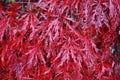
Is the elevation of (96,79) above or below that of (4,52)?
below

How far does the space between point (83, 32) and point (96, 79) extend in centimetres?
23

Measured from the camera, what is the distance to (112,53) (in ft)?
4.13

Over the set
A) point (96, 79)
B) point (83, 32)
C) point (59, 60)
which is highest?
point (83, 32)

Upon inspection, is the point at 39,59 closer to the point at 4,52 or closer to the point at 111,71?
the point at 4,52

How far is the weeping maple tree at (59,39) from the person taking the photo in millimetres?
1094

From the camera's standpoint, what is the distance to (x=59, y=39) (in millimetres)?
1126

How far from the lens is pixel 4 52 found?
1177mm

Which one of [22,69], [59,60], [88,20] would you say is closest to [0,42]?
[22,69]

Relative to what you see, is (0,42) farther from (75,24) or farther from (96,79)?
(96,79)

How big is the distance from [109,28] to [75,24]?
0.16 metres

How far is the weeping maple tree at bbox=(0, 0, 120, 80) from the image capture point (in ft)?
3.59

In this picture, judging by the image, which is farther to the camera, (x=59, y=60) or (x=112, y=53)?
(x=112, y=53)

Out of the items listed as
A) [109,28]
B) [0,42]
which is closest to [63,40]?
[109,28]

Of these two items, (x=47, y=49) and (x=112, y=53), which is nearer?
(x=47, y=49)
